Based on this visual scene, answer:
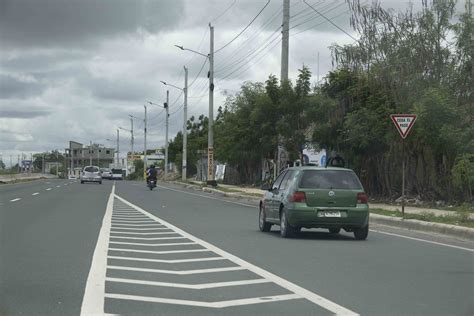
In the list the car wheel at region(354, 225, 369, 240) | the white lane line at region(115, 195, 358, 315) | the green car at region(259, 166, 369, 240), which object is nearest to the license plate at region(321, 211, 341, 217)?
the green car at region(259, 166, 369, 240)

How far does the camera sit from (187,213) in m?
23.9

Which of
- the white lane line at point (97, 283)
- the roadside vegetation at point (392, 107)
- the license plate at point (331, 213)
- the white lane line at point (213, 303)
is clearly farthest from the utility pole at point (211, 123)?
the white lane line at point (213, 303)

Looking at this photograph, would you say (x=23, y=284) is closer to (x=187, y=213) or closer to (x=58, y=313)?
(x=58, y=313)

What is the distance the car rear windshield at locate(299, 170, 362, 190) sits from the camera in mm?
15781

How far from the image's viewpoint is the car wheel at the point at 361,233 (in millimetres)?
15761

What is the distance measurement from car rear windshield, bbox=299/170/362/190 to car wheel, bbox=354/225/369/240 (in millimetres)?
949

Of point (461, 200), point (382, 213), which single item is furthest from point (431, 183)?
point (382, 213)

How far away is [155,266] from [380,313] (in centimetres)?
439

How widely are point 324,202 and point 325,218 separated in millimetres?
365

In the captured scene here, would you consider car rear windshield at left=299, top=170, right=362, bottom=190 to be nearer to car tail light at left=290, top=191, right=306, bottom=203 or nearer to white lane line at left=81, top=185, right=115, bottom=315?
car tail light at left=290, top=191, right=306, bottom=203

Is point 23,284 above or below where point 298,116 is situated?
below

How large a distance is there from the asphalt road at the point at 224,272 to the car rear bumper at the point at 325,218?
411 millimetres

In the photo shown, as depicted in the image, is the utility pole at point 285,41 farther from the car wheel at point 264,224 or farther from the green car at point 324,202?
the green car at point 324,202

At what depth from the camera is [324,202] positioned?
1559 cm
